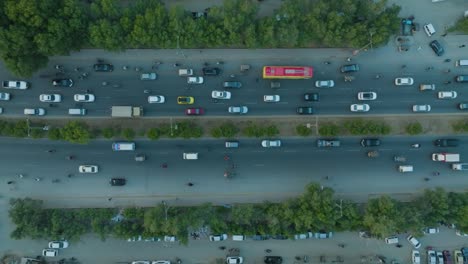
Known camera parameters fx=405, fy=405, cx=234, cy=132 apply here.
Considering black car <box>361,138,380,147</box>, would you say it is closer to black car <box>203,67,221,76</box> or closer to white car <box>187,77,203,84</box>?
black car <box>203,67,221,76</box>

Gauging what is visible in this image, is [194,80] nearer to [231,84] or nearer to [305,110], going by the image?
[231,84]

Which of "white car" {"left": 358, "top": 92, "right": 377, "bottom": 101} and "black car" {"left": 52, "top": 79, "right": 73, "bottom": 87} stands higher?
"black car" {"left": 52, "top": 79, "right": 73, "bottom": 87}

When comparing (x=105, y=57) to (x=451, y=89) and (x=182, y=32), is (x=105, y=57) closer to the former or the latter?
(x=182, y=32)

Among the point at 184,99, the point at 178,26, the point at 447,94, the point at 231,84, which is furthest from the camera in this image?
the point at 447,94

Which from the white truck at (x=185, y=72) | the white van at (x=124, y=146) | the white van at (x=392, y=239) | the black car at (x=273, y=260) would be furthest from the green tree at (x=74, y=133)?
the white van at (x=392, y=239)

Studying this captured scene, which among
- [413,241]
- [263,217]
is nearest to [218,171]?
[263,217]

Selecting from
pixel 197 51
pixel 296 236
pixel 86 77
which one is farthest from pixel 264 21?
pixel 296 236

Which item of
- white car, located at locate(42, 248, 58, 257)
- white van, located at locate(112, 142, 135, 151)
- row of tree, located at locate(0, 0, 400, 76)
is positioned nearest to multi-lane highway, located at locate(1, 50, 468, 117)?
row of tree, located at locate(0, 0, 400, 76)
